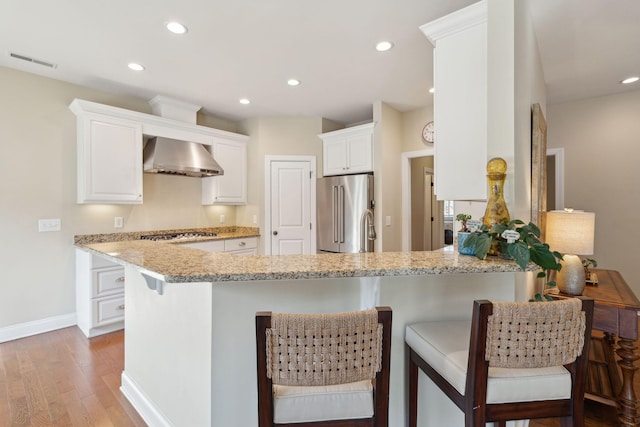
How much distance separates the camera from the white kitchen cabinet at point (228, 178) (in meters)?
4.23

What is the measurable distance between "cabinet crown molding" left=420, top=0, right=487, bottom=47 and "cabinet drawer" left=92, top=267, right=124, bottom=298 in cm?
353

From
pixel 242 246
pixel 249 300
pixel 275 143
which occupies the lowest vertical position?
pixel 242 246

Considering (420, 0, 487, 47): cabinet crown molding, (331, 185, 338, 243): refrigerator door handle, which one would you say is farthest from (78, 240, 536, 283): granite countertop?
(331, 185, 338, 243): refrigerator door handle

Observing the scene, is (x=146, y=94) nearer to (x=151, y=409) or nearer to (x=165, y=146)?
(x=165, y=146)

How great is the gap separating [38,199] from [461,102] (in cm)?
395

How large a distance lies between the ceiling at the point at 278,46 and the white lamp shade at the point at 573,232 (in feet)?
4.65

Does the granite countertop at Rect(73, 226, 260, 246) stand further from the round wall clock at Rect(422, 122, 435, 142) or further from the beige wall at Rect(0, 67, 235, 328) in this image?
the round wall clock at Rect(422, 122, 435, 142)

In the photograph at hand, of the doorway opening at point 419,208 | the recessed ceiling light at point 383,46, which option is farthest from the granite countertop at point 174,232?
the recessed ceiling light at point 383,46

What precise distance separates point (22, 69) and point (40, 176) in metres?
1.05

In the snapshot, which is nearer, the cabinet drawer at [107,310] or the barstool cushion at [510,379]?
the barstool cushion at [510,379]

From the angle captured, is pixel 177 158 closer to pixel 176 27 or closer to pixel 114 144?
pixel 114 144

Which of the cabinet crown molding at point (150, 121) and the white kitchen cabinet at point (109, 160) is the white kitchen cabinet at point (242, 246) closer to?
the white kitchen cabinet at point (109, 160)

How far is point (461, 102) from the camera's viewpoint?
182cm

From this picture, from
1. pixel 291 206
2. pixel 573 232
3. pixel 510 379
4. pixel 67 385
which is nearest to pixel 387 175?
pixel 291 206
